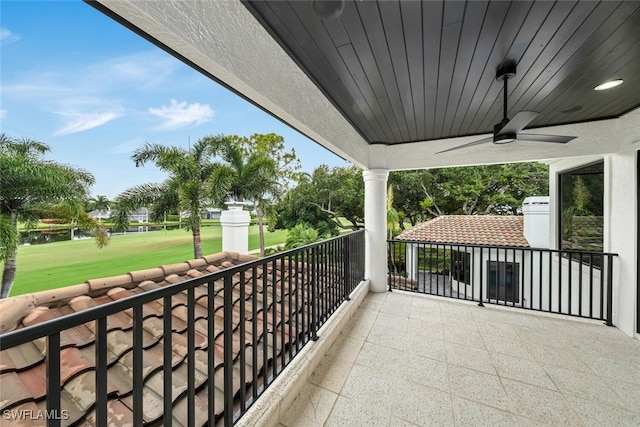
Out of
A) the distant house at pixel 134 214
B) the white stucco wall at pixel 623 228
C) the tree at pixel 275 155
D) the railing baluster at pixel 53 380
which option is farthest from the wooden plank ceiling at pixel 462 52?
the tree at pixel 275 155

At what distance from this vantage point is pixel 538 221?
257 inches

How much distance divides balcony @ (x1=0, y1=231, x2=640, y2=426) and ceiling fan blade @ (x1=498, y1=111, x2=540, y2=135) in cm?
193

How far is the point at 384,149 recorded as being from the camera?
13.5 feet

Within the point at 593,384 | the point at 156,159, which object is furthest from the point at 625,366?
the point at 156,159

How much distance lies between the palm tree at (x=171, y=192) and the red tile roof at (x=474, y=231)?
622cm

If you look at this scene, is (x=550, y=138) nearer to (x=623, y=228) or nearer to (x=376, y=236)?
(x=623, y=228)

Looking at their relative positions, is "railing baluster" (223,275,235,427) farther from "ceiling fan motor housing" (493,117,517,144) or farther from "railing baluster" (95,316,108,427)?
"ceiling fan motor housing" (493,117,517,144)

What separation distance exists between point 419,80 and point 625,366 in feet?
10.1

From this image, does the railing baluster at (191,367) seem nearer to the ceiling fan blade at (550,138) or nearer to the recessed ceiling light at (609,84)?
the ceiling fan blade at (550,138)

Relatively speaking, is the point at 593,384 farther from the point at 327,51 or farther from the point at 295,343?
the point at 327,51

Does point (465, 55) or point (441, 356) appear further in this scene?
point (441, 356)

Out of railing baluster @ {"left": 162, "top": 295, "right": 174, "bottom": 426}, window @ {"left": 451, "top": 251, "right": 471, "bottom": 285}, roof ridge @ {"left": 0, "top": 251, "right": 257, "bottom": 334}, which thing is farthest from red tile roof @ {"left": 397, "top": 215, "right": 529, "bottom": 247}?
railing baluster @ {"left": 162, "top": 295, "right": 174, "bottom": 426}

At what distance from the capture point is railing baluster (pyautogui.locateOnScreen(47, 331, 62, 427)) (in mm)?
627

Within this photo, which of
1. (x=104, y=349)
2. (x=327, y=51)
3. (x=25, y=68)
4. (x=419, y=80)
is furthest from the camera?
(x=25, y=68)
